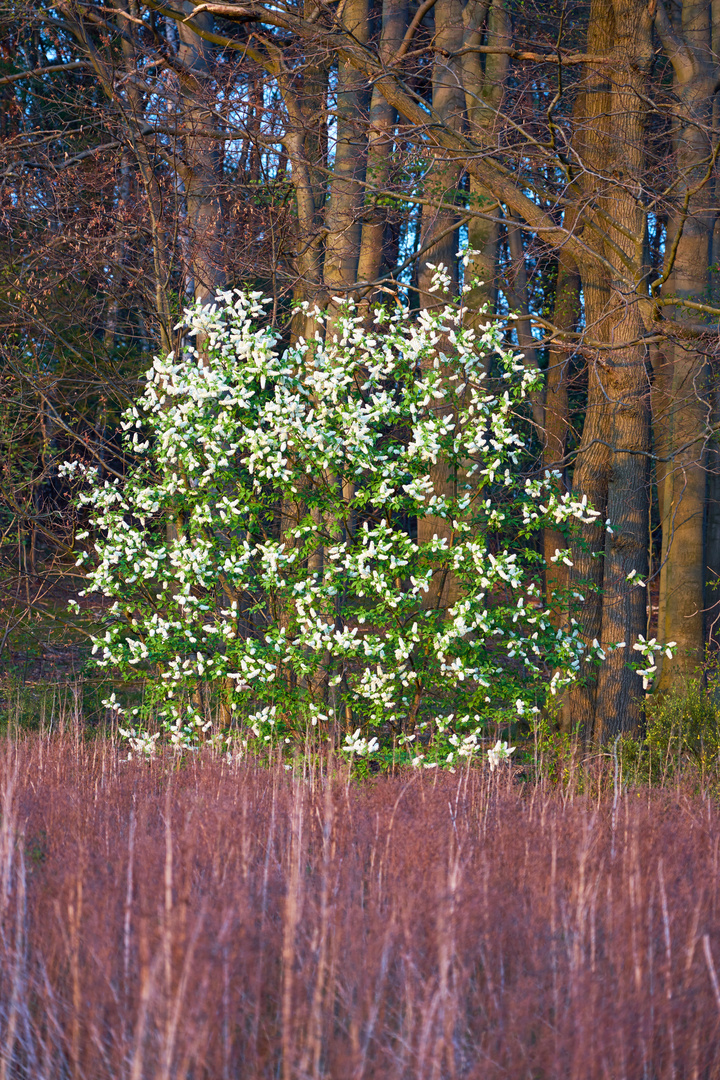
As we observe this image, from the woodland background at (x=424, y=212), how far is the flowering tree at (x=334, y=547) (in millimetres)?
807

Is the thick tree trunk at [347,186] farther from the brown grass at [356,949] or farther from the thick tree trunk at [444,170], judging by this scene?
the brown grass at [356,949]

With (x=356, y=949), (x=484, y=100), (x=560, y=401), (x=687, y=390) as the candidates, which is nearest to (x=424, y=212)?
(x=484, y=100)

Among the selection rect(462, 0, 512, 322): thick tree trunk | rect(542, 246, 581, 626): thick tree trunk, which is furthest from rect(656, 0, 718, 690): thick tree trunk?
rect(462, 0, 512, 322): thick tree trunk

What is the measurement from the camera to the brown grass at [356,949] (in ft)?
9.41

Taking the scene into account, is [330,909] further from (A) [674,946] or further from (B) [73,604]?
(B) [73,604]

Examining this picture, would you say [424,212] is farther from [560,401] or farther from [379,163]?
[560,401]

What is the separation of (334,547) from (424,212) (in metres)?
4.95

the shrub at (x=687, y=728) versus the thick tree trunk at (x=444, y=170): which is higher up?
the thick tree trunk at (x=444, y=170)

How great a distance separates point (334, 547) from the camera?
7.09m

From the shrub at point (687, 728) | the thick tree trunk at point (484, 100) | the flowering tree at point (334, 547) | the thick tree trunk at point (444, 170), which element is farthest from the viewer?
the thick tree trunk at point (484, 100)

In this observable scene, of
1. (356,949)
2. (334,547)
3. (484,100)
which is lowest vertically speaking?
(356,949)

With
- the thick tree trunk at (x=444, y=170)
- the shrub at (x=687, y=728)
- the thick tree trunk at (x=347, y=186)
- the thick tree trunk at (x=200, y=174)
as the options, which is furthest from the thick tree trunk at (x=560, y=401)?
the thick tree trunk at (x=200, y=174)

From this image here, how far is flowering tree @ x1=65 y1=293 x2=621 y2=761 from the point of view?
7.05 metres

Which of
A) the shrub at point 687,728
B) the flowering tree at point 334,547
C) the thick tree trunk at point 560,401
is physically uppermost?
the thick tree trunk at point 560,401
